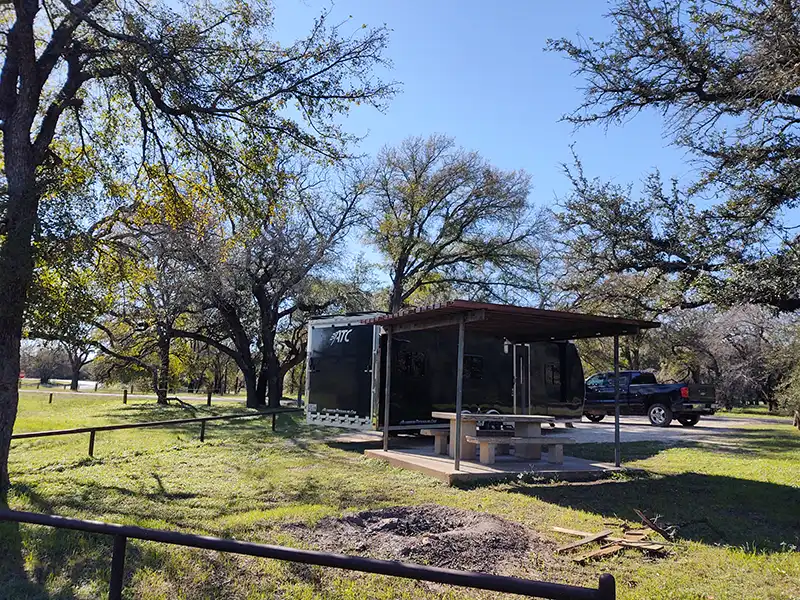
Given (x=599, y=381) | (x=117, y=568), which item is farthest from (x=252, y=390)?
(x=117, y=568)

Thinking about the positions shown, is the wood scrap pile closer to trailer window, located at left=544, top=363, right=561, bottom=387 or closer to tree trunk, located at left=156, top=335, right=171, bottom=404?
trailer window, located at left=544, top=363, right=561, bottom=387

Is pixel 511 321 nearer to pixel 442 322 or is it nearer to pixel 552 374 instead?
pixel 442 322

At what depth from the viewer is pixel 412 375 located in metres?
12.0

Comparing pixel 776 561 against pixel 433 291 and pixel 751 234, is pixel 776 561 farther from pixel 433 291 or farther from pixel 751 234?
pixel 433 291

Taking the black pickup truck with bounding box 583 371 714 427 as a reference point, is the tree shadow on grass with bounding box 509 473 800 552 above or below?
below

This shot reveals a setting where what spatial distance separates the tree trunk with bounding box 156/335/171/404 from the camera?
24.5 metres

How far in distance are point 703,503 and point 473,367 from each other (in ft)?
20.8

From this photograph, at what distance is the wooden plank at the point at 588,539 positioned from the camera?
5.17 metres

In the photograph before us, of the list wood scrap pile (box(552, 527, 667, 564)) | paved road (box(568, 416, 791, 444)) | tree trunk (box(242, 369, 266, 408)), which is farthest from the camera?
tree trunk (box(242, 369, 266, 408))

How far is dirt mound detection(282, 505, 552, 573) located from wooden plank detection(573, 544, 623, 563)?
32cm

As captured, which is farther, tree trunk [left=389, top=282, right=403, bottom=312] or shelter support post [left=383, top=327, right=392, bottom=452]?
tree trunk [left=389, top=282, right=403, bottom=312]

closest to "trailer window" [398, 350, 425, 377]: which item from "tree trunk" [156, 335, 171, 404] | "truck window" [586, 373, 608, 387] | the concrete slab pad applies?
the concrete slab pad

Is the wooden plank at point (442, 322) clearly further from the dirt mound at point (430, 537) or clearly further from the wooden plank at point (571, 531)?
the wooden plank at point (571, 531)

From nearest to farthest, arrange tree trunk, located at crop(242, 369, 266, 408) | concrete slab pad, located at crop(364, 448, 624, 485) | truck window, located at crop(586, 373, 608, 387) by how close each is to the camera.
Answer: concrete slab pad, located at crop(364, 448, 624, 485) < truck window, located at crop(586, 373, 608, 387) < tree trunk, located at crop(242, 369, 266, 408)
